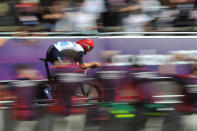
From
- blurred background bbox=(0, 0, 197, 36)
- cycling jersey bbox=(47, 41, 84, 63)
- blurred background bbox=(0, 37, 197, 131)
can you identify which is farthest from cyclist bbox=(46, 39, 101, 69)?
blurred background bbox=(0, 0, 197, 36)

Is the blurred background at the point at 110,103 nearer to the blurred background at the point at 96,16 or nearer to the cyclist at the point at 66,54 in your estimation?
the cyclist at the point at 66,54

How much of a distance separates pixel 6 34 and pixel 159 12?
3002mm

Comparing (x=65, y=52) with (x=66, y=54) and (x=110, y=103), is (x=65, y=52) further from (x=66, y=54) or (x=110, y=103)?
(x=110, y=103)

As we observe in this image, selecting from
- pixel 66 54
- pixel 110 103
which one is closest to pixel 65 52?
pixel 66 54

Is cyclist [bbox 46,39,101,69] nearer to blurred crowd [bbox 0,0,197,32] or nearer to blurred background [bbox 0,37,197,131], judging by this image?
blurred background [bbox 0,37,197,131]

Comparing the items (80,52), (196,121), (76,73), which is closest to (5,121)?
(76,73)

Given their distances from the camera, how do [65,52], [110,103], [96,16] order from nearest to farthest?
[110,103]
[65,52]
[96,16]

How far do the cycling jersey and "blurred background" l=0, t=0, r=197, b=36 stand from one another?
1433 mm

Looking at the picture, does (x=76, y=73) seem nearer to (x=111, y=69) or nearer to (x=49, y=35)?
(x=111, y=69)

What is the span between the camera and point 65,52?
6316mm

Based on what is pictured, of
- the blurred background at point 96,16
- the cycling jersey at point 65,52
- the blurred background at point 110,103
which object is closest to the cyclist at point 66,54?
the cycling jersey at point 65,52

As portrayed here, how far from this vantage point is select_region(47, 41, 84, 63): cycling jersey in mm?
6297

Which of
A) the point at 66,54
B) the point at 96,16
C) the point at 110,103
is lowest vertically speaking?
the point at 110,103

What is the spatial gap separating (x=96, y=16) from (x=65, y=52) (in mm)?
1849
